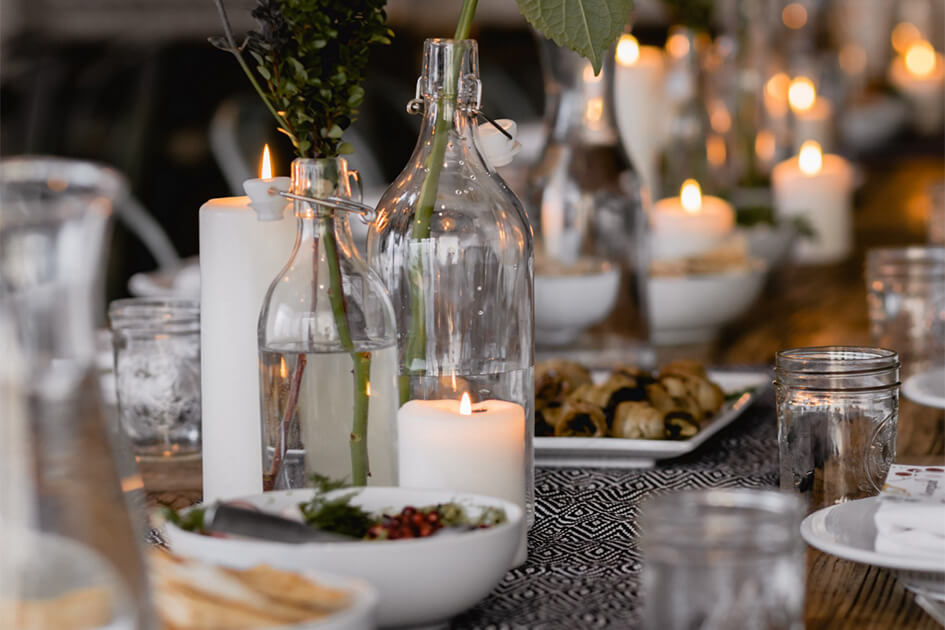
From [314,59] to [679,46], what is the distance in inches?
67.5

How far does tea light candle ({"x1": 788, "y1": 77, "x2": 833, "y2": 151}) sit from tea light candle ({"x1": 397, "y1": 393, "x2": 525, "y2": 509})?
8.77 feet

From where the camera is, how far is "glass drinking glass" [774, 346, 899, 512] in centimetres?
80

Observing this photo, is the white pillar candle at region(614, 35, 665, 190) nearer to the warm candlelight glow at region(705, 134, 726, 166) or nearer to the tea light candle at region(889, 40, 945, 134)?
the warm candlelight glow at region(705, 134, 726, 166)

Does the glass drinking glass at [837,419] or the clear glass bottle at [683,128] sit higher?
the clear glass bottle at [683,128]

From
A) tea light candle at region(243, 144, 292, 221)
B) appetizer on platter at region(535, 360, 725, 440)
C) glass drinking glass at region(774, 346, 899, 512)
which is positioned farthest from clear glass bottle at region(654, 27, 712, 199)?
tea light candle at region(243, 144, 292, 221)

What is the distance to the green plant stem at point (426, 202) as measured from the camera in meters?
0.75

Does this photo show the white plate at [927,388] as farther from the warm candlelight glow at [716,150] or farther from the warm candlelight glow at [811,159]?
the warm candlelight glow at [716,150]

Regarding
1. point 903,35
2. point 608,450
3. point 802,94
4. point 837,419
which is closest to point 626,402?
point 608,450

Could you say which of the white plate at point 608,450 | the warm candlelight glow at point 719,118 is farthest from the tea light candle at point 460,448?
the warm candlelight glow at point 719,118

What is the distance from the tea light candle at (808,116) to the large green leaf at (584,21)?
254 cm

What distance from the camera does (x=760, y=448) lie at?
101 cm

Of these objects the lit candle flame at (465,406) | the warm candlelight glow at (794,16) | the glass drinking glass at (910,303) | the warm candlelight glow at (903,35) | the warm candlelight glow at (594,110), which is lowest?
the lit candle flame at (465,406)

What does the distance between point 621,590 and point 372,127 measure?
3.90 meters

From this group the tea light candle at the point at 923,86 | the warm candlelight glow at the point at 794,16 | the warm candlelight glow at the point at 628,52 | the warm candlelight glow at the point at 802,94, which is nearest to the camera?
the warm candlelight glow at the point at 628,52
